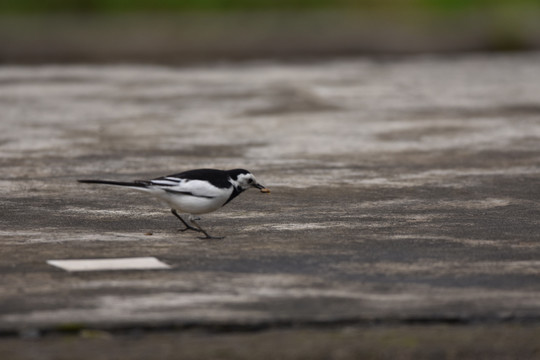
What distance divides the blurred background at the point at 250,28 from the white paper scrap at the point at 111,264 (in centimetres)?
2283

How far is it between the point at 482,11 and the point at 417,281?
35105 millimetres

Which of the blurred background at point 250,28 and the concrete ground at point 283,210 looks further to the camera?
the blurred background at point 250,28

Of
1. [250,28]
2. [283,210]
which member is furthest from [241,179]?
[250,28]

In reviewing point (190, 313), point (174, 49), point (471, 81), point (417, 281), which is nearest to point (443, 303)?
point (417, 281)

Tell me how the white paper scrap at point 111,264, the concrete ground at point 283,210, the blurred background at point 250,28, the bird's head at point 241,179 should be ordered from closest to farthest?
the concrete ground at point 283,210 < the white paper scrap at point 111,264 < the bird's head at point 241,179 < the blurred background at point 250,28

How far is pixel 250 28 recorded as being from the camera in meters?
38.8

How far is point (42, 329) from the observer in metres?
7.97

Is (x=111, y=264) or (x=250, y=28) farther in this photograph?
(x=250, y=28)

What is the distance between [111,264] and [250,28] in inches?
1160

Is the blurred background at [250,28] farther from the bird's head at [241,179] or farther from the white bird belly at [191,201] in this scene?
the white bird belly at [191,201]

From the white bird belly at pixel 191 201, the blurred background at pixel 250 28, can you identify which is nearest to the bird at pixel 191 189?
the white bird belly at pixel 191 201

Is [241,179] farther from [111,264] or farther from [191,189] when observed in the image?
[111,264]

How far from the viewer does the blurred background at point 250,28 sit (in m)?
35.1

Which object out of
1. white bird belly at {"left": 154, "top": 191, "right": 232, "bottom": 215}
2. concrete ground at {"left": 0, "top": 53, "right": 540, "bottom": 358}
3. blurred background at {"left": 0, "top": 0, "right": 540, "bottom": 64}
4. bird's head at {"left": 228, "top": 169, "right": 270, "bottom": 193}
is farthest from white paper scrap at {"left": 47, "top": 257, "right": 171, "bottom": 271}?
blurred background at {"left": 0, "top": 0, "right": 540, "bottom": 64}
